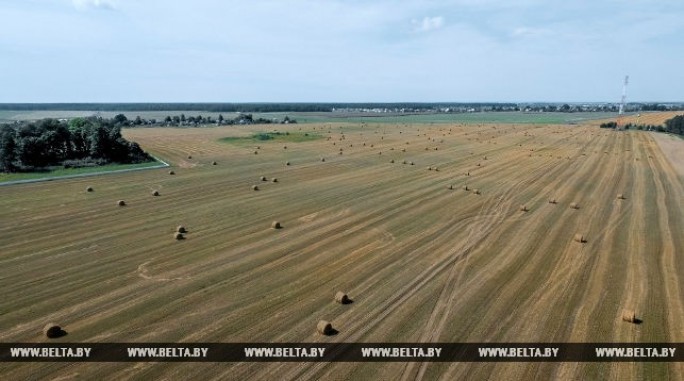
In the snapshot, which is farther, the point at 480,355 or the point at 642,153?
the point at 642,153

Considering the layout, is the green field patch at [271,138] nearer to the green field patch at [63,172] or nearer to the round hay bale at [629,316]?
the green field patch at [63,172]

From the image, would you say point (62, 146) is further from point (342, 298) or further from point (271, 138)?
point (342, 298)

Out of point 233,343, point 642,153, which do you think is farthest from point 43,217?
point 642,153

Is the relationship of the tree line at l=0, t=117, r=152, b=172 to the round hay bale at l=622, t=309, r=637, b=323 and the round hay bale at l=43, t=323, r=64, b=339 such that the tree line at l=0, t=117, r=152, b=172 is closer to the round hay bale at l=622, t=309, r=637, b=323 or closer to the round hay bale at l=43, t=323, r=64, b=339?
the round hay bale at l=43, t=323, r=64, b=339

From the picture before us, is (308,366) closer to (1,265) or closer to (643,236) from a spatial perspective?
(1,265)

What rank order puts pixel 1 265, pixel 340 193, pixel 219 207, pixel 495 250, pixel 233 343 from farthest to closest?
pixel 340 193
pixel 219 207
pixel 495 250
pixel 1 265
pixel 233 343

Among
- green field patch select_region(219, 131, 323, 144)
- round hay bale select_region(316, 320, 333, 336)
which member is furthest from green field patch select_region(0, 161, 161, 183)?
round hay bale select_region(316, 320, 333, 336)

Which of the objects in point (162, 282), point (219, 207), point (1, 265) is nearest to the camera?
point (162, 282)

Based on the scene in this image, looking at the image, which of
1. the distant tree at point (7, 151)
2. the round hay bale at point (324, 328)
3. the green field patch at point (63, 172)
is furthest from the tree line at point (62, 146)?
the round hay bale at point (324, 328)
